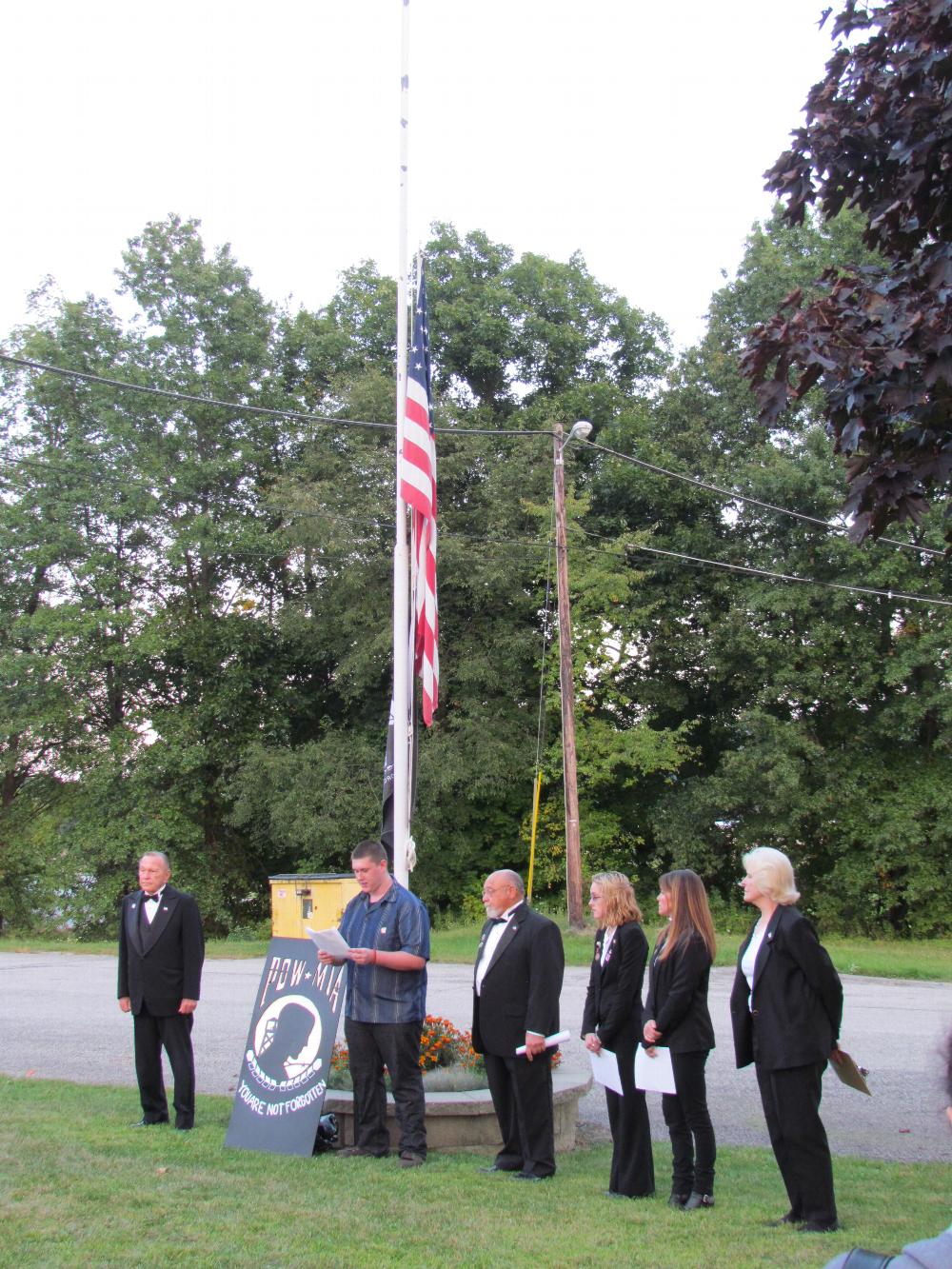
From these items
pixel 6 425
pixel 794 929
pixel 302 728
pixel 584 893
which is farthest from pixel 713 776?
pixel 794 929

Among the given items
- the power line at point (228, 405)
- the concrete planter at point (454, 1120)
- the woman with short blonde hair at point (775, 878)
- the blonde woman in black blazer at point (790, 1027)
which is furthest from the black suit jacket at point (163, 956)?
the power line at point (228, 405)

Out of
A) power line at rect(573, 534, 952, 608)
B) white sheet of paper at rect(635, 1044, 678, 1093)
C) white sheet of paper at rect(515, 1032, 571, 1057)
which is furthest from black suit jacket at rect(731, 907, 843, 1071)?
power line at rect(573, 534, 952, 608)

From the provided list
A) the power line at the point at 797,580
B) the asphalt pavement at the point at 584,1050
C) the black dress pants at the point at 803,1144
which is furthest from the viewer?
the power line at the point at 797,580

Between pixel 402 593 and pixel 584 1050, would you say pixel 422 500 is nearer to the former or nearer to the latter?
pixel 402 593

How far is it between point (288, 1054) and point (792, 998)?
305 centimetres

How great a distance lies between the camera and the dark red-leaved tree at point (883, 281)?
20.3 ft

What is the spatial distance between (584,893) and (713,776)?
15.3 ft

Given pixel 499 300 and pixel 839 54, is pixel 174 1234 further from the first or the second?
pixel 499 300

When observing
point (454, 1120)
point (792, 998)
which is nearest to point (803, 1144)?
point (792, 998)

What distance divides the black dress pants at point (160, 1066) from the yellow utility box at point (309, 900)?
1100cm

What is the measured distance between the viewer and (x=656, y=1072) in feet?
19.3

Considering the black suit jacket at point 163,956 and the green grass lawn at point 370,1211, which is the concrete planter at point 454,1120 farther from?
the black suit jacket at point 163,956

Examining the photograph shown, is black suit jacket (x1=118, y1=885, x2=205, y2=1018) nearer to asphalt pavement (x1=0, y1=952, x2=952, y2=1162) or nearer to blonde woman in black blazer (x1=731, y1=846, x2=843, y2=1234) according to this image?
asphalt pavement (x1=0, y1=952, x2=952, y2=1162)

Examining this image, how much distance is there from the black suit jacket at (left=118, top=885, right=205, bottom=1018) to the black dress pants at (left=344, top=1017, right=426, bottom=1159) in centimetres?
122
